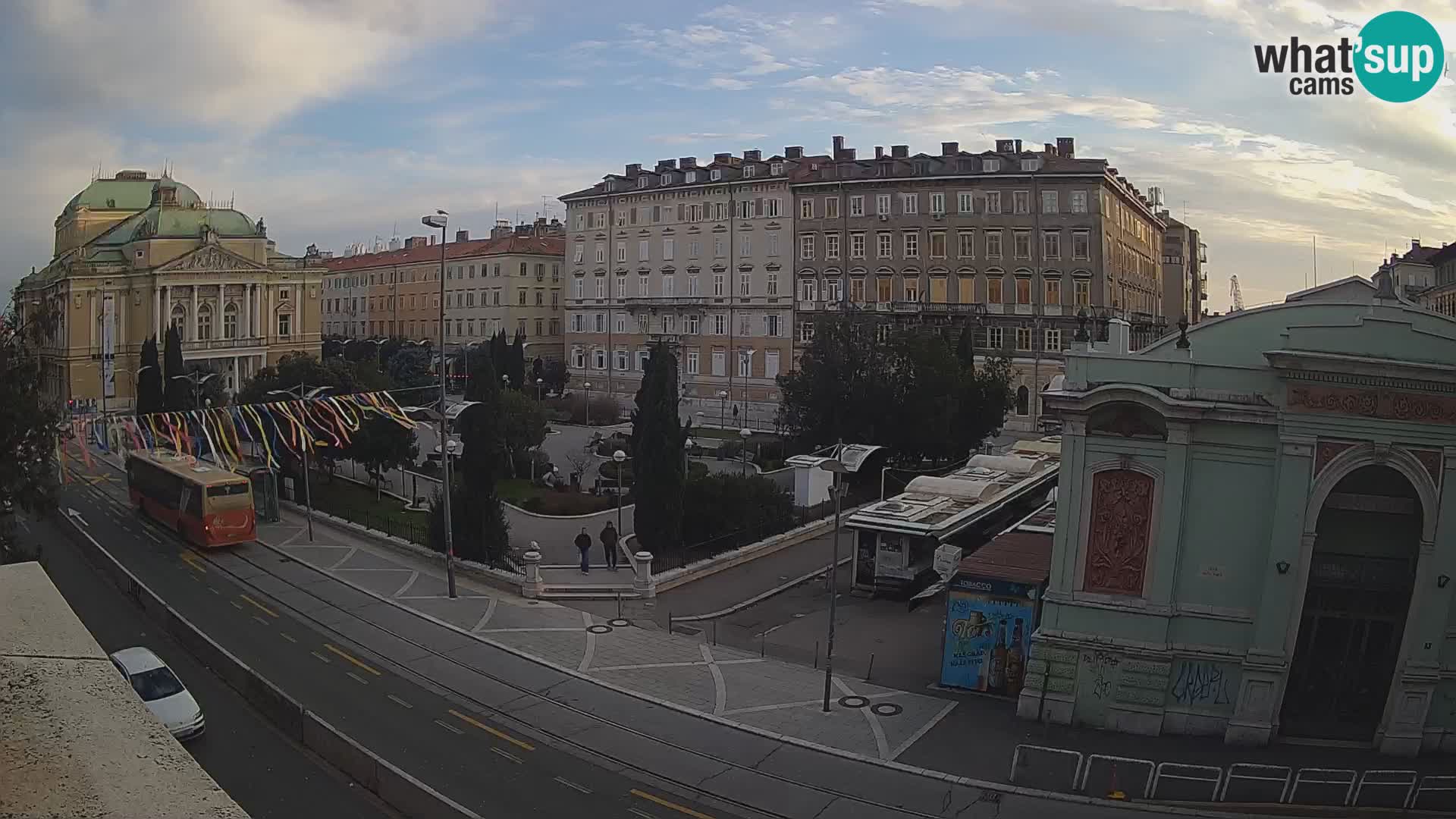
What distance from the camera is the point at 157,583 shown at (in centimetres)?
2938

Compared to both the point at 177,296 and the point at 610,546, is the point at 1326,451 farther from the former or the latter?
the point at 177,296

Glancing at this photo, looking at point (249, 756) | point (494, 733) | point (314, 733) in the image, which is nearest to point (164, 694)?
point (249, 756)

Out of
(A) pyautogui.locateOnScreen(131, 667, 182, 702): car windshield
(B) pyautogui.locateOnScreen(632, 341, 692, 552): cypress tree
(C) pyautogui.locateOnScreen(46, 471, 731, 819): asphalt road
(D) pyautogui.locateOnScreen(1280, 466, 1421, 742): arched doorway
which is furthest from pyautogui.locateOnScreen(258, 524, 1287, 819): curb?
(B) pyautogui.locateOnScreen(632, 341, 692, 552): cypress tree

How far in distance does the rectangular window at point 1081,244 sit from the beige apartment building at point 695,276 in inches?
755

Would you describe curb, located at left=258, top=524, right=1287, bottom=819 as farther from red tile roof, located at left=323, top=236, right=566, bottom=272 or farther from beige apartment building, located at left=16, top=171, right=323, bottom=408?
red tile roof, located at left=323, top=236, right=566, bottom=272

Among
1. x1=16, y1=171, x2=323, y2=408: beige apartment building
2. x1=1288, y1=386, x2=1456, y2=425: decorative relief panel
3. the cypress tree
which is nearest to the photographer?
x1=1288, y1=386, x2=1456, y2=425: decorative relief panel

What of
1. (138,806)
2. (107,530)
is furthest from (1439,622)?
(107,530)

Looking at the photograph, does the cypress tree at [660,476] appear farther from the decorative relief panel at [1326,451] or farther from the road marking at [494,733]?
the decorative relief panel at [1326,451]

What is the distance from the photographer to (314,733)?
57.0 feet

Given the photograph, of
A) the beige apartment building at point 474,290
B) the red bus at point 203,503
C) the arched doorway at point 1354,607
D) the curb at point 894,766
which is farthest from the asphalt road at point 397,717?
the beige apartment building at point 474,290

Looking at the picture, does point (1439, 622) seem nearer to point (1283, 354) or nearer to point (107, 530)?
point (1283, 354)

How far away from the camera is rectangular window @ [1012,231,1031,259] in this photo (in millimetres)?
65125

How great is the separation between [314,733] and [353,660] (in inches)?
221

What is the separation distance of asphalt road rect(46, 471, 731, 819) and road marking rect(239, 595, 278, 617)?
5 centimetres
